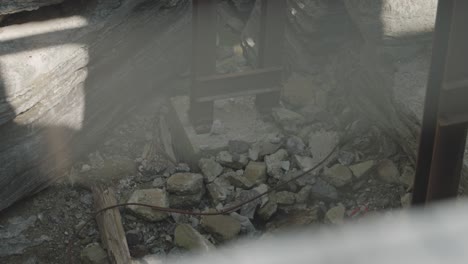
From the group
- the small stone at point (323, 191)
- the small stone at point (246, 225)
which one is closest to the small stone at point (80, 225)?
the small stone at point (246, 225)

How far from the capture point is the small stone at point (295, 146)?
16.9 feet

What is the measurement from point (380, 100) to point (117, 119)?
199 centimetres

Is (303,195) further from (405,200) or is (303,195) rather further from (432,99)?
(432,99)

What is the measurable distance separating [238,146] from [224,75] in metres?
0.52

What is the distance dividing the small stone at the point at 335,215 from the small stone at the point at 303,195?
0.23 meters

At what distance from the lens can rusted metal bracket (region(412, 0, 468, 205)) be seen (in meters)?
2.82

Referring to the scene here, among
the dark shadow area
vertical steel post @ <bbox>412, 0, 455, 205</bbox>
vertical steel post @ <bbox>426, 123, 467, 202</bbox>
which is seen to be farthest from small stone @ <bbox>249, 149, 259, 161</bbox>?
vertical steel post @ <bbox>426, 123, 467, 202</bbox>

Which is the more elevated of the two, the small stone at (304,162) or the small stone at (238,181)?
the small stone at (304,162)

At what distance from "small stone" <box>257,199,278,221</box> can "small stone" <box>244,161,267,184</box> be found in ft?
0.76

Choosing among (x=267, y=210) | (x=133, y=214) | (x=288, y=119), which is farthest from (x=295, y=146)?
(x=133, y=214)

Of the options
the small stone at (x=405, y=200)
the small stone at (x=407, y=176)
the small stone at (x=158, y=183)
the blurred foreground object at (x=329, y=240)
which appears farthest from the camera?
the small stone at (x=158, y=183)

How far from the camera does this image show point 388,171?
16.0 ft

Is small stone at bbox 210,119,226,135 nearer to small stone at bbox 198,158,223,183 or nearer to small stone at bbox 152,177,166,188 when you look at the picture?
small stone at bbox 198,158,223,183

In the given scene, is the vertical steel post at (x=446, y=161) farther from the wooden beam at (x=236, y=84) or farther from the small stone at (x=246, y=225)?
the wooden beam at (x=236, y=84)
